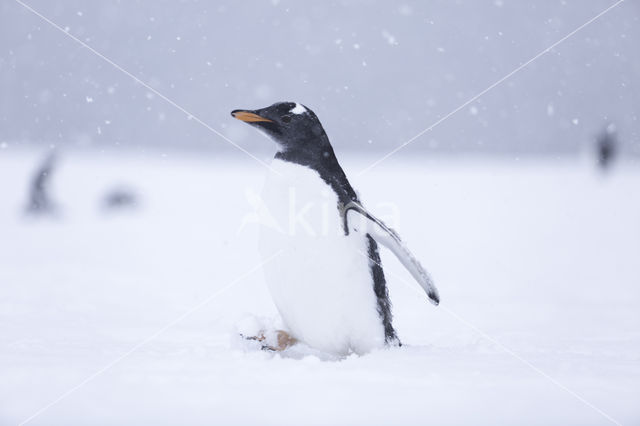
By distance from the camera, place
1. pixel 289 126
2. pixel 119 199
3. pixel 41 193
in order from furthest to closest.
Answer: pixel 119 199, pixel 41 193, pixel 289 126

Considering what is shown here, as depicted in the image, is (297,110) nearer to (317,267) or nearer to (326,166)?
(326,166)

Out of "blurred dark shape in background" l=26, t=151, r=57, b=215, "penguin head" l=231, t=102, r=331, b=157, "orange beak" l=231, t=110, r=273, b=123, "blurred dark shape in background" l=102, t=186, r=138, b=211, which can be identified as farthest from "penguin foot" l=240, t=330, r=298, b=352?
"blurred dark shape in background" l=102, t=186, r=138, b=211

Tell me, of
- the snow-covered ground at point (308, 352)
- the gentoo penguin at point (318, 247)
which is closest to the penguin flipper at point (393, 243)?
the gentoo penguin at point (318, 247)

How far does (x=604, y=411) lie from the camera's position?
1.66m

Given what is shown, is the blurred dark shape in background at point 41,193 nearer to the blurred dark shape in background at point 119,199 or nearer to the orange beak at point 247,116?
the blurred dark shape in background at point 119,199

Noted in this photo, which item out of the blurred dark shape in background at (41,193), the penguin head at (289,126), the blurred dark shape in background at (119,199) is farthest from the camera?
the blurred dark shape in background at (119,199)

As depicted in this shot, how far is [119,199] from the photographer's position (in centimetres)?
844

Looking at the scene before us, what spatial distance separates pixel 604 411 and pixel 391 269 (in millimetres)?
3290

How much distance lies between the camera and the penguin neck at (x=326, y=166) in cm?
222

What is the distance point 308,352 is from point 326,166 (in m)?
0.68

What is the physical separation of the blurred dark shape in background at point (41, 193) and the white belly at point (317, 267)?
6141mm

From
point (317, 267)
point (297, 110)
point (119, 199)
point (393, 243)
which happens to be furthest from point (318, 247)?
point (119, 199)

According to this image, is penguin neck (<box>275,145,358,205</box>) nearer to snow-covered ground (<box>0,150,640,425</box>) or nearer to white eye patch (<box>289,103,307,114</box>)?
white eye patch (<box>289,103,307,114</box>)

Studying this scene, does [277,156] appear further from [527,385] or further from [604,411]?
[604,411]
